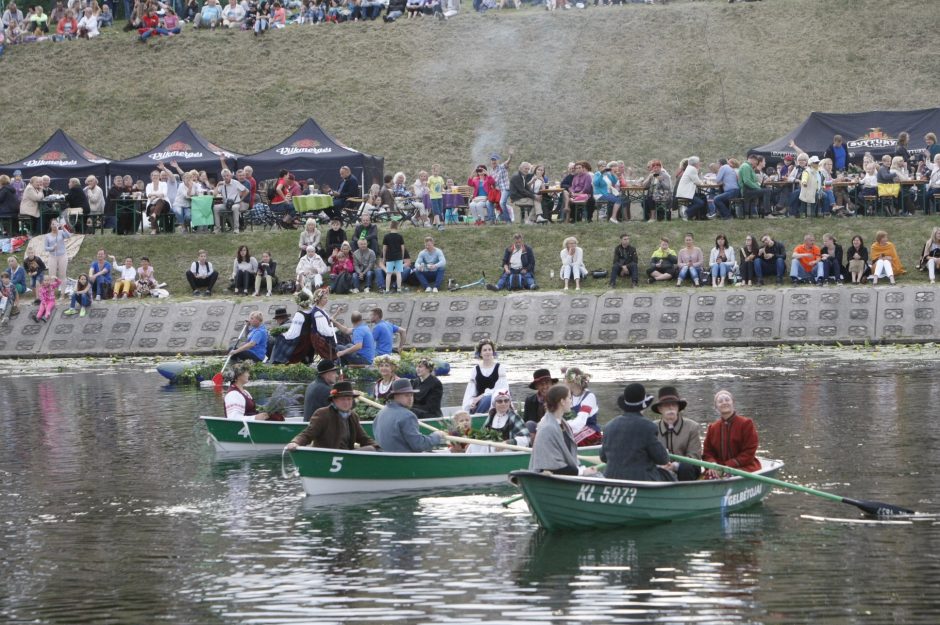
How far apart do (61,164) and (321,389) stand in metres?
28.0

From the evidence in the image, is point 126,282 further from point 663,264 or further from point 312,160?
point 663,264

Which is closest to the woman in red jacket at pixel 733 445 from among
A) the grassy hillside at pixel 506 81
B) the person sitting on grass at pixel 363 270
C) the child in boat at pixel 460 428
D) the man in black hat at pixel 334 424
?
the child in boat at pixel 460 428

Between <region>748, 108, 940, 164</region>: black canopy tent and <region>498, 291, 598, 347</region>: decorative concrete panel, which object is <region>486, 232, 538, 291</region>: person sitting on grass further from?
<region>748, 108, 940, 164</region>: black canopy tent

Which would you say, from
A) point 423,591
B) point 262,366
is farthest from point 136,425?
point 423,591

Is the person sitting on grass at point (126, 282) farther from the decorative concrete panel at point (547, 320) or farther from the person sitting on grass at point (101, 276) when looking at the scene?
the decorative concrete panel at point (547, 320)

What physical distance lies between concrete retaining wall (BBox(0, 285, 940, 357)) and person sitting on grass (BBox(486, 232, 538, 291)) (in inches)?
34.3

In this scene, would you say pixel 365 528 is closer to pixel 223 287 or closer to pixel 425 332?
pixel 425 332

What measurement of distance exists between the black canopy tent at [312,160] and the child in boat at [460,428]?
85.1 ft

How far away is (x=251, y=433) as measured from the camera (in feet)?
71.2

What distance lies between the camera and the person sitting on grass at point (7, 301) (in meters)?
39.5

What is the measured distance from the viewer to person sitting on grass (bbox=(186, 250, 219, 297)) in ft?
132

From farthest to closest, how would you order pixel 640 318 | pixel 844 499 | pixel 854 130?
pixel 854 130 → pixel 640 318 → pixel 844 499

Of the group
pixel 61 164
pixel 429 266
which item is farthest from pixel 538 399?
pixel 61 164

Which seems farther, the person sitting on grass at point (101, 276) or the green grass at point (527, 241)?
the person sitting on grass at point (101, 276)
